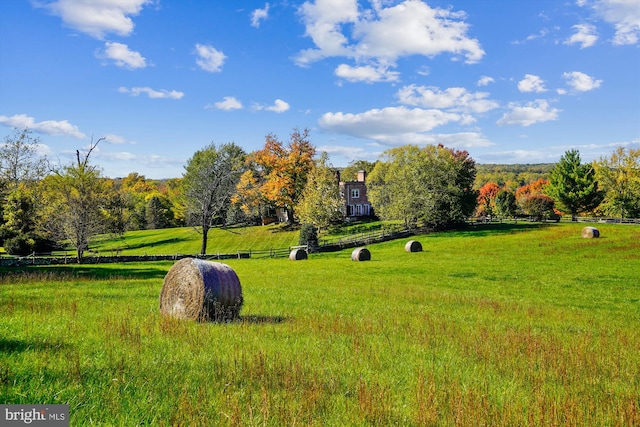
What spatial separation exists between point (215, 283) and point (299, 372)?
6.12 m

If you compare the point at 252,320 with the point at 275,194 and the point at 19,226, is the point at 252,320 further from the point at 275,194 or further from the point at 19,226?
the point at 275,194

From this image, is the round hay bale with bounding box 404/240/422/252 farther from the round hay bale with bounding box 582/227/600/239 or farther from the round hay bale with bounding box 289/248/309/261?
the round hay bale with bounding box 582/227/600/239

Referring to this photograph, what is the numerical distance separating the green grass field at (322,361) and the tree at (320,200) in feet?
141

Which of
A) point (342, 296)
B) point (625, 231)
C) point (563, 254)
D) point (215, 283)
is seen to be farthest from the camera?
point (625, 231)

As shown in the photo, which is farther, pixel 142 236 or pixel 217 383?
pixel 142 236

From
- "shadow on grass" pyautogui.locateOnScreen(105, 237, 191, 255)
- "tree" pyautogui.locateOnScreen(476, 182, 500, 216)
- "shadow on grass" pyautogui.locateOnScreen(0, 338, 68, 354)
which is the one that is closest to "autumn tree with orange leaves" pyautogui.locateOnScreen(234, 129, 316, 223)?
"shadow on grass" pyautogui.locateOnScreen(105, 237, 191, 255)

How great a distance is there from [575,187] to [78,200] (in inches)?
3236

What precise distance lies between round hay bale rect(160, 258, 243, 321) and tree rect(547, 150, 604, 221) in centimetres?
8271

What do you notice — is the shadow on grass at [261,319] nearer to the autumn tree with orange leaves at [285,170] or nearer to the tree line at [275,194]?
the tree line at [275,194]

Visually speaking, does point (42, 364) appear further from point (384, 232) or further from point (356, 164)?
point (356, 164)

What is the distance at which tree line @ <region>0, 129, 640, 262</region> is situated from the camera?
138 feet

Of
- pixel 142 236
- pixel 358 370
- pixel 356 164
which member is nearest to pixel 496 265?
pixel 358 370

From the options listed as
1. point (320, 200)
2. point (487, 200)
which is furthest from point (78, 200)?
point (487, 200)

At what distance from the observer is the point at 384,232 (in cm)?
6325
